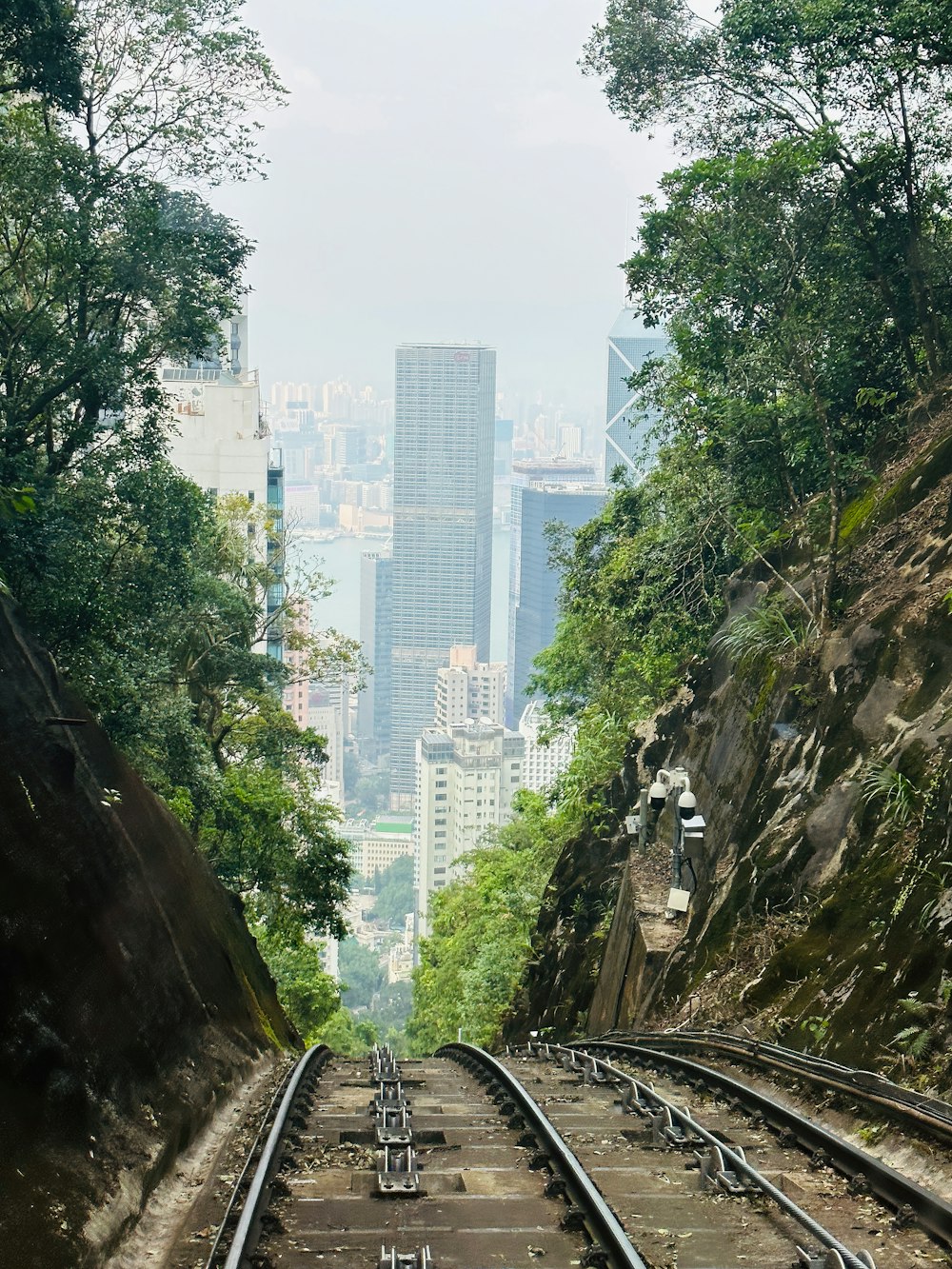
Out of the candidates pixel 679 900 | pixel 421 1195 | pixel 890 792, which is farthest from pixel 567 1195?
pixel 679 900

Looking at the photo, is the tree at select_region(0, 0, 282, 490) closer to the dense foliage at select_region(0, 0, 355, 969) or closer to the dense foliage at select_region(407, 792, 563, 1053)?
the dense foliage at select_region(0, 0, 355, 969)

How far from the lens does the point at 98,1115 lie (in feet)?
20.0

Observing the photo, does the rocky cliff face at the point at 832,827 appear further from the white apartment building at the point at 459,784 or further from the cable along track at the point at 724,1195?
the white apartment building at the point at 459,784

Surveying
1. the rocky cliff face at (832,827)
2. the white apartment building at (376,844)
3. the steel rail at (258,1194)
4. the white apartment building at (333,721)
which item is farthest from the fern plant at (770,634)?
the white apartment building at (376,844)

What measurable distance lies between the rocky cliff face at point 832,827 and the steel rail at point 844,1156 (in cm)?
77

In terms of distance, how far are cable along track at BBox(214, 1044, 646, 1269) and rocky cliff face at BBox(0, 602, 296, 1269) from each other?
28.6 inches

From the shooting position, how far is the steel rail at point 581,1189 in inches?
192

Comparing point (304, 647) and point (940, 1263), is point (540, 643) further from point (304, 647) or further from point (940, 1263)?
point (940, 1263)

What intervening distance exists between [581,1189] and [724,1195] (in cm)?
75

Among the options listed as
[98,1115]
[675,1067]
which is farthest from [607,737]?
[98,1115]

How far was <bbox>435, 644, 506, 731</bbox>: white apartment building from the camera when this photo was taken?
15112 cm

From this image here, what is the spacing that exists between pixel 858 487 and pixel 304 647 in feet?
44.2

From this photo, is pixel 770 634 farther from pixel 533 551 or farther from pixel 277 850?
pixel 533 551

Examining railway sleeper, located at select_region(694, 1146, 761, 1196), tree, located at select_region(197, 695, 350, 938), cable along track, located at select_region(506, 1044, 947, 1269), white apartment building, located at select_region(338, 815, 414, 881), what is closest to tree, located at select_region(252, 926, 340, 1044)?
tree, located at select_region(197, 695, 350, 938)
